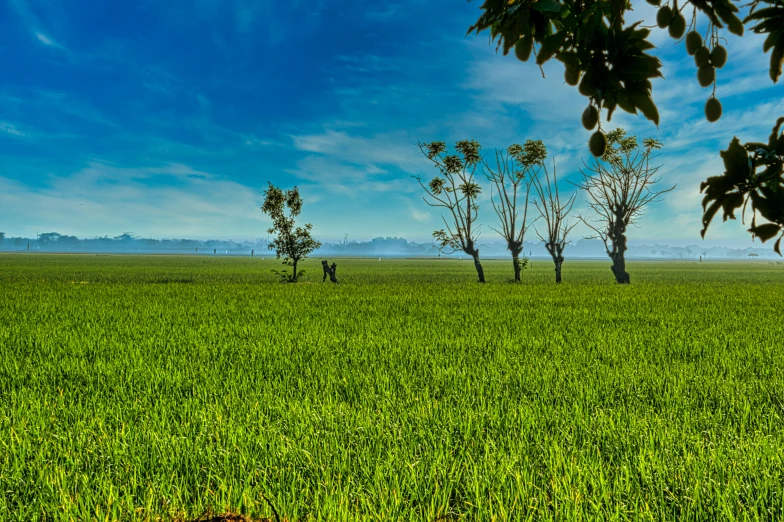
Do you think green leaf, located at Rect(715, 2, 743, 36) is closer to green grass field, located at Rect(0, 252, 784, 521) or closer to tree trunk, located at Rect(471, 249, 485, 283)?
green grass field, located at Rect(0, 252, 784, 521)

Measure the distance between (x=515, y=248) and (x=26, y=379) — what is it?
97.0ft

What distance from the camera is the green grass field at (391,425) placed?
2424 millimetres

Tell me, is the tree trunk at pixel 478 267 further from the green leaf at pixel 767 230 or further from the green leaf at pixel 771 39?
the green leaf at pixel 767 230

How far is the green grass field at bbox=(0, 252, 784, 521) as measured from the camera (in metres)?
2.42

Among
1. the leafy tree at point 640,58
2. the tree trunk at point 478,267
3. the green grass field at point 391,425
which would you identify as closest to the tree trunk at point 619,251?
the tree trunk at point 478,267

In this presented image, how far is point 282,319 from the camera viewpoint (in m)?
10.1

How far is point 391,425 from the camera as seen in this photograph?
3537mm

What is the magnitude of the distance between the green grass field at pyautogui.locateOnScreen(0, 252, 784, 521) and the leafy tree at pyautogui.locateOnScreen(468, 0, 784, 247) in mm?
1884

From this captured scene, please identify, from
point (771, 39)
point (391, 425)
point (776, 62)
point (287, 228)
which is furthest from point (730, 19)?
point (287, 228)

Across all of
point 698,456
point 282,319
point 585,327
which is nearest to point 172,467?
point 698,456

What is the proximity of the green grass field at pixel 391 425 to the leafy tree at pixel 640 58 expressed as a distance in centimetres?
188

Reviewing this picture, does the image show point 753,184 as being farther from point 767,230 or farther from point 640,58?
point 640,58

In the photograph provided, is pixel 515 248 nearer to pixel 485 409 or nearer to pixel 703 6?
pixel 485 409

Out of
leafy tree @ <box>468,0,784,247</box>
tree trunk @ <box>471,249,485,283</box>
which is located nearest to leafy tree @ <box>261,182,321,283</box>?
tree trunk @ <box>471,249,485,283</box>
